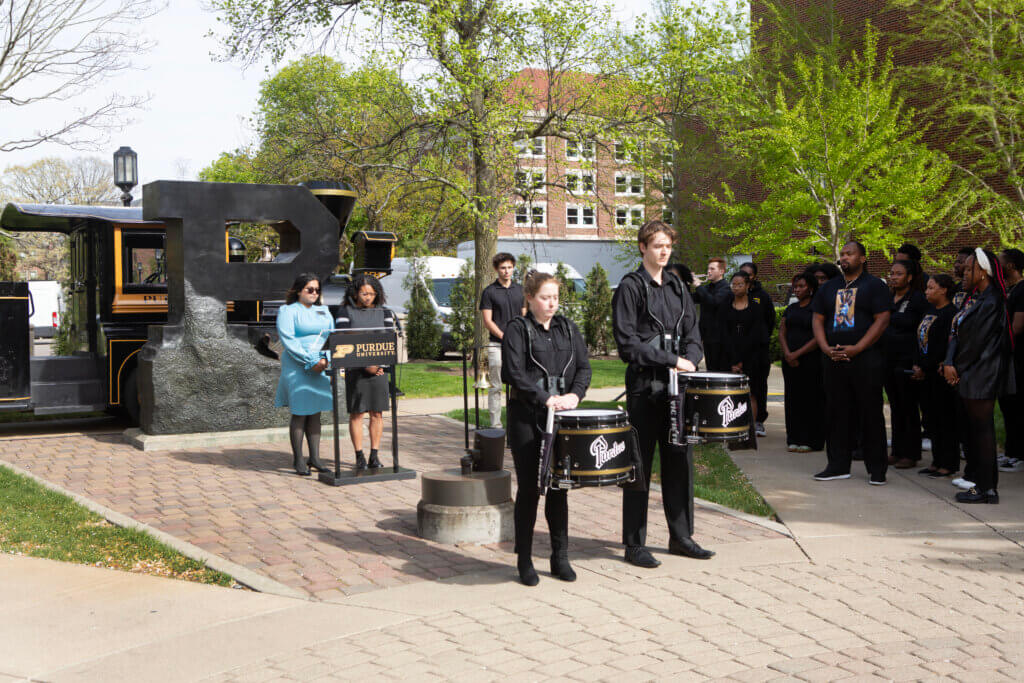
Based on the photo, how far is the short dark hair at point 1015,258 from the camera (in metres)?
8.77

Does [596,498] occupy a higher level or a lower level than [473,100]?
lower

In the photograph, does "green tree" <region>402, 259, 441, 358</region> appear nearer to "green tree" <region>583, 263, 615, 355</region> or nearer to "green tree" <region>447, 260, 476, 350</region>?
"green tree" <region>447, 260, 476, 350</region>

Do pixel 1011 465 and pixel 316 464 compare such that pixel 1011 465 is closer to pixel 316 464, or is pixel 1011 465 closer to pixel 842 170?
pixel 316 464

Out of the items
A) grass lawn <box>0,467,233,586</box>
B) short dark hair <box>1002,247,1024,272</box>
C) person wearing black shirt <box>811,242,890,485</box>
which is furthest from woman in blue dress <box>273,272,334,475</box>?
short dark hair <box>1002,247,1024,272</box>

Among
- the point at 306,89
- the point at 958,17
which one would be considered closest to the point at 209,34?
the point at 958,17

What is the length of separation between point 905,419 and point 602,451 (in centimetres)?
515

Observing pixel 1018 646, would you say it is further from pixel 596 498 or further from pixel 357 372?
pixel 357 372

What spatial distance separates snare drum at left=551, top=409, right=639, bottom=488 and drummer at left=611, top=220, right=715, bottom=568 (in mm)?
638

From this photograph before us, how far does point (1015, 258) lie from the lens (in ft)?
28.8

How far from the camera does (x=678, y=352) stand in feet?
19.2

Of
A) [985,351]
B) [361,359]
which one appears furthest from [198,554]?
[985,351]

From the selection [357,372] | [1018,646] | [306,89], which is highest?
[306,89]

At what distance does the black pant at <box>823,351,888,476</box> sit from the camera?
8305 mm

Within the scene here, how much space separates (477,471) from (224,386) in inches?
193
